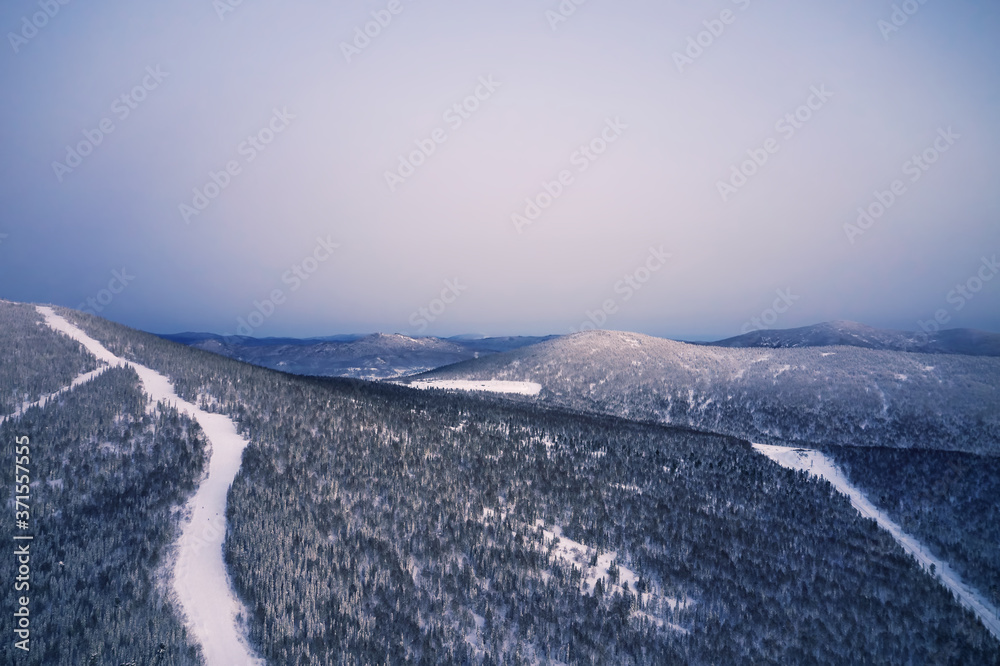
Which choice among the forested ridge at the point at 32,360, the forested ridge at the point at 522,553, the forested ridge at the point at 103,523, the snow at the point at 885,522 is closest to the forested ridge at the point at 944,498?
the snow at the point at 885,522

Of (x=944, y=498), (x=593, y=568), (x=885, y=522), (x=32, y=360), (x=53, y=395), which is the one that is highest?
(x=32, y=360)

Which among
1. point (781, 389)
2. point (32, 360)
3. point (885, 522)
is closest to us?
point (885, 522)

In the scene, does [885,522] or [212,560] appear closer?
[212,560]

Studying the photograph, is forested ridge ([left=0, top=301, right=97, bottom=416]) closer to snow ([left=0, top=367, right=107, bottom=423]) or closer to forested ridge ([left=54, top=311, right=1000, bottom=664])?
snow ([left=0, top=367, right=107, bottom=423])

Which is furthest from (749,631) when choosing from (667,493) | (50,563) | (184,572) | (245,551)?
(50,563)

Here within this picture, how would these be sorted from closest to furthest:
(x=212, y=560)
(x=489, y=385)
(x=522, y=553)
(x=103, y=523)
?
(x=212, y=560) → (x=103, y=523) → (x=522, y=553) → (x=489, y=385)

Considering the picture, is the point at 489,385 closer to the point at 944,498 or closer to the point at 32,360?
the point at 944,498

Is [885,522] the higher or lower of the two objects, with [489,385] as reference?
lower

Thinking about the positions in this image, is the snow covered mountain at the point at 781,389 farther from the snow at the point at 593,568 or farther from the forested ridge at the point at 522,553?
the snow at the point at 593,568

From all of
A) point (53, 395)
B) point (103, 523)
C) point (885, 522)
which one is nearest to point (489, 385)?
point (885, 522)
